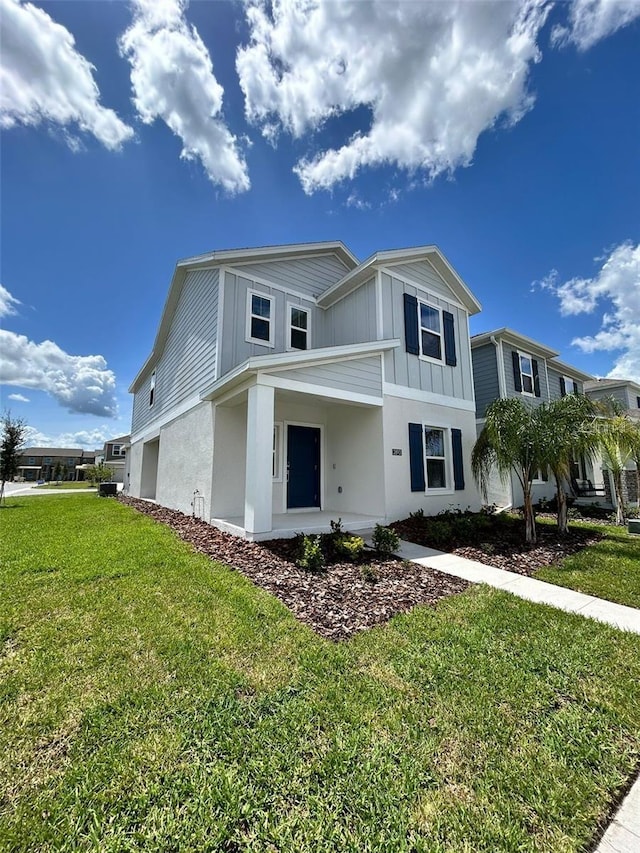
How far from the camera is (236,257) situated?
9.52 metres

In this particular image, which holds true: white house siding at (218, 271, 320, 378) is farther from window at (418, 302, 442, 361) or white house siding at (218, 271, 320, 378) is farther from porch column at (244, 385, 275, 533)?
window at (418, 302, 442, 361)

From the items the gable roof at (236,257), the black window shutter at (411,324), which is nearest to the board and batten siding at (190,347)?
the gable roof at (236,257)

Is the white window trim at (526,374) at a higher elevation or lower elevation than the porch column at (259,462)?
higher

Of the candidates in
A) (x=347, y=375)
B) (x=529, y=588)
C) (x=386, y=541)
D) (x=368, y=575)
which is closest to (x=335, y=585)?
(x=368, y=575)

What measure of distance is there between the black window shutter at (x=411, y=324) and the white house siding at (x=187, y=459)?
568cm

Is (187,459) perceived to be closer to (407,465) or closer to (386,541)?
(407,465)

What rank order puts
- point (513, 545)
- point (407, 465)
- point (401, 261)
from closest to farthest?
point (513, 545) → point (407, 465) → point (401, 261)

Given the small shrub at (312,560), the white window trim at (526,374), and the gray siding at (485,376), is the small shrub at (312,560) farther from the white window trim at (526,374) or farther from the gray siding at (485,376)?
the white window trim at (526,374)

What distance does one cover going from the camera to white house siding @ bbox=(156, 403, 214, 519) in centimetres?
901

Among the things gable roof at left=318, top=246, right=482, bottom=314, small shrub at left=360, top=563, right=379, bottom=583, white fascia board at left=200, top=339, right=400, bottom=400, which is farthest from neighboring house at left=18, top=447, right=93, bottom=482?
small shrub at left=360, top=563, right=379, bottom=583

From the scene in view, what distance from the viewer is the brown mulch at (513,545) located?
21.3 feet

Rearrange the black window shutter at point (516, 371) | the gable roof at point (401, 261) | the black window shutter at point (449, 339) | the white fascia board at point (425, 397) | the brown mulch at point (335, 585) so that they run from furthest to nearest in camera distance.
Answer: the black window shutter at point (516, 371) < the black window shutter at point (449, 339) < the gable roof at point (401, 261) < the white fascia board at point (425, 397) < the brown mulch at point (335, 585)

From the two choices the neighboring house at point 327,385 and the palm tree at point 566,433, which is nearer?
the palm tree at point 566,433

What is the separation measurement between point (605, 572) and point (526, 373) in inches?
443
